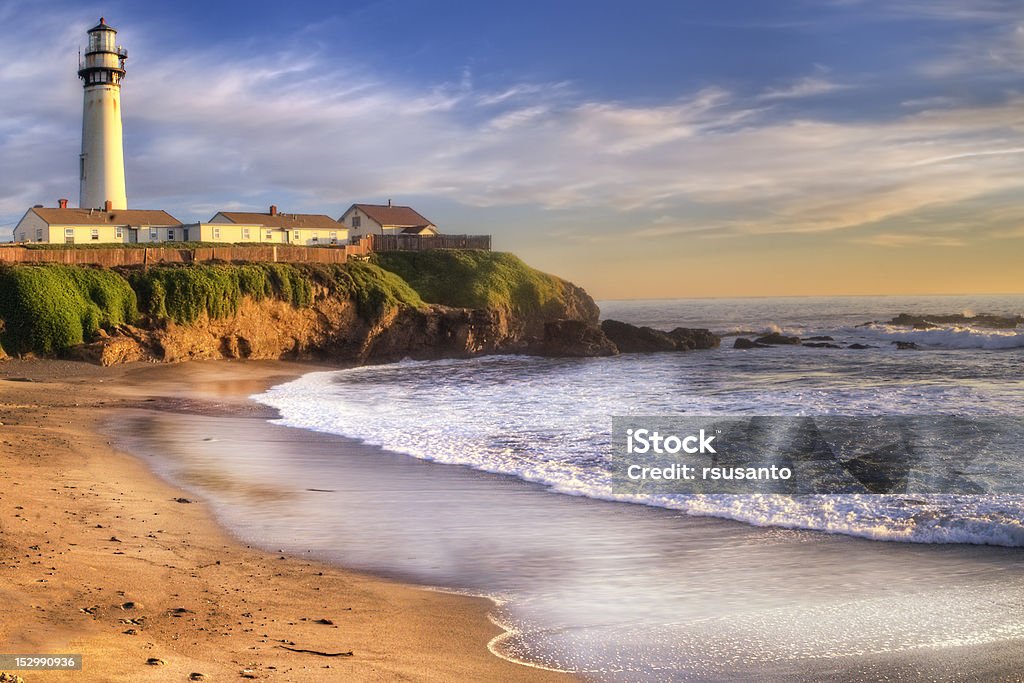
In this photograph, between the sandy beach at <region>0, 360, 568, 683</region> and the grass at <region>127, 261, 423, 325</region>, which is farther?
the grass at <region>127, 261, 423, 325</region>

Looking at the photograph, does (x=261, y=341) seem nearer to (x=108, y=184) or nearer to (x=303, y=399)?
(x=303, y=399)

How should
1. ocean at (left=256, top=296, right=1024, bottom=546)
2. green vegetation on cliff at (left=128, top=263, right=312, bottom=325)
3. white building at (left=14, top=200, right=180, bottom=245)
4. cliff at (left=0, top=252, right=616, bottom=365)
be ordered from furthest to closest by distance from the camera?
1. white building at (left=14, top=200, right=180, bottom=245)
2. green vegetation on cliff at (left=128, top=263, right=312, bottom=325)
3. cliff at (left=0, top=252, right=616, bottom=365)
4. ocean at (left=256, top=296, right=1024, bottom=546)

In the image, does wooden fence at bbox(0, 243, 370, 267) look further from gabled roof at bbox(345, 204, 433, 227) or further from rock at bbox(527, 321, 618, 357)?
gabled roof at bbox(345, 204, 433, 227)

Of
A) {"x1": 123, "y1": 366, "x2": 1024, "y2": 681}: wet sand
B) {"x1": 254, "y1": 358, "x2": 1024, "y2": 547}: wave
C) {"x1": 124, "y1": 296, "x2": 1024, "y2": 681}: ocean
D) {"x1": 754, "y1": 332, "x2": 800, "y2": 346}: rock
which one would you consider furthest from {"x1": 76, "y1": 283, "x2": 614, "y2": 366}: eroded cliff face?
{"x1": 123, "y1": 366, "x2": 1024, "y2": 681}: wet sand

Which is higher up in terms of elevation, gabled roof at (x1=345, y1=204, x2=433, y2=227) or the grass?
gabled roof at (x1=345, y1=204, x2=433, y2=227)

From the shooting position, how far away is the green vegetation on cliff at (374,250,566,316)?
52.7m

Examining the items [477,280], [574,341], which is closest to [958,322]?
[574,341]

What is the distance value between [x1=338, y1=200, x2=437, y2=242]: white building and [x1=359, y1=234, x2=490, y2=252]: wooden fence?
10190 mm

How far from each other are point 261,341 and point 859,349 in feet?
115

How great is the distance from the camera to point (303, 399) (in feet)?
82.5

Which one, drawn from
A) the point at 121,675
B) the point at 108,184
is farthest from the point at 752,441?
the point at 108,184

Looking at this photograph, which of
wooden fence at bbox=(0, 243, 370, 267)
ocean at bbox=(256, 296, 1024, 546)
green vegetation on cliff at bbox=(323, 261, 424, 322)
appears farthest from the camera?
green vegetation on cliff at bbox=(323, 261, 424, 322)

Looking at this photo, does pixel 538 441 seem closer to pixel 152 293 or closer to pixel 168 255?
pixel 152 293

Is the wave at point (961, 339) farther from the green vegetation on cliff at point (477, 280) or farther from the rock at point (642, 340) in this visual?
the green vegetation on cliff at point (477, 280)
